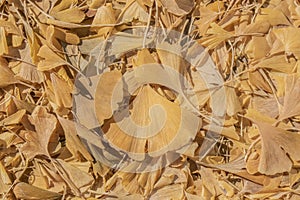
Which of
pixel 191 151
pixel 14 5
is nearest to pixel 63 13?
pixel 14 5

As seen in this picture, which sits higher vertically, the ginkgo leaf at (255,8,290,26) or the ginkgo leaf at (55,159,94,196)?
the ginkgo leaf at (255,8,290,26)

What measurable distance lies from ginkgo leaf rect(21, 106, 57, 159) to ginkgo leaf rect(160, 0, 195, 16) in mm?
121

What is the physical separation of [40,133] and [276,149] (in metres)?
0.18

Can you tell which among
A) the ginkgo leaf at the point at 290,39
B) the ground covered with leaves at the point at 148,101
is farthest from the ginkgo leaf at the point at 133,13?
the ginkgo leaf at the point at 290,39

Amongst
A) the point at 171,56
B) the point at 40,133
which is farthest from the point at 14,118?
the point at 171,56

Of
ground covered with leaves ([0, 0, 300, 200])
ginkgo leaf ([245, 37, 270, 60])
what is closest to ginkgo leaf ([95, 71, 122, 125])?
ground covered with leaves ([0, 0, 300, 200])

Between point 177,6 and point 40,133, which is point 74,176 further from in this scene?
point 177,6

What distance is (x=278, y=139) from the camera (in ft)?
1.29

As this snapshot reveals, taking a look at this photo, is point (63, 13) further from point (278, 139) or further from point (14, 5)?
point (278, 139)

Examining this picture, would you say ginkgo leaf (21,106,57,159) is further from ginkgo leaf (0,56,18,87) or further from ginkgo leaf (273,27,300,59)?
ginkgo leaf (273,27,300,59)

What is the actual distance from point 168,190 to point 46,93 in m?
0.12

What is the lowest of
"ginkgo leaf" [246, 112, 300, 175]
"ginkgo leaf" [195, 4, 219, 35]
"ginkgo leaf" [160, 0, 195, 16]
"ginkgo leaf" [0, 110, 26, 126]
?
"ginkgo leaf" [246, 112, 300, 175]

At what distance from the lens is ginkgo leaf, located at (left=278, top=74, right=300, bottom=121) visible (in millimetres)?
397

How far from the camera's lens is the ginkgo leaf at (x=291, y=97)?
0.40 meters
